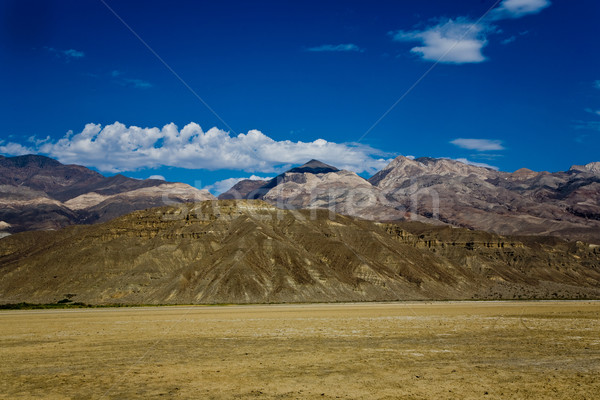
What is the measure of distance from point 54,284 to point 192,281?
32.2 metres

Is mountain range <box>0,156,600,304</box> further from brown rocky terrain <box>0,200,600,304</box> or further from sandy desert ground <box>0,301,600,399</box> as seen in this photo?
sandy desert ground <box>0,301,600,399</box>

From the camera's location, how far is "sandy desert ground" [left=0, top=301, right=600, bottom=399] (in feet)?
58.7

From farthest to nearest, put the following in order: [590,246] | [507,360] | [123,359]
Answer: [590,246] < [123,359] < [507,360]

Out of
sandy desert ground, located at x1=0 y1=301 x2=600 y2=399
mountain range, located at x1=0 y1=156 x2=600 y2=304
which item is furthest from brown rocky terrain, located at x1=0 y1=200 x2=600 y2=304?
sandy desert ground, located at x1=0 y1=301 x2=600 y2=399

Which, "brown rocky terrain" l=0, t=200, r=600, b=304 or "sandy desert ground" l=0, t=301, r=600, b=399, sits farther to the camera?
"brown rocky terrain" l=0, t=200, r=600, b=304

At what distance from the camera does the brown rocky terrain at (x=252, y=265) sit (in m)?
96.2

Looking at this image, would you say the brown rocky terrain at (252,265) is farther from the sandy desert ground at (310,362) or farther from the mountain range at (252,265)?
the sandy desert ground at (310,362)

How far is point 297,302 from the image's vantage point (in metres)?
87.8

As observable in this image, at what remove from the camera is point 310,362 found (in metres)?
23.3

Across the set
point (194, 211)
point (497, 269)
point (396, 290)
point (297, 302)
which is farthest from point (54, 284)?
point (497, 269)

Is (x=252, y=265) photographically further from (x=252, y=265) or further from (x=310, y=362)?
(x=310, y=362)

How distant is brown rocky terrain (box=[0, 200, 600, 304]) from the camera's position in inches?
3787

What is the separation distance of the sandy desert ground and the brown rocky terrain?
55.9 meters

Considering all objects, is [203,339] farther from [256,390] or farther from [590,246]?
[590,246]
